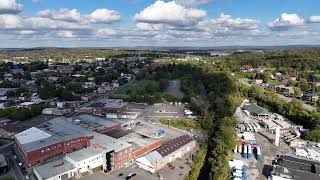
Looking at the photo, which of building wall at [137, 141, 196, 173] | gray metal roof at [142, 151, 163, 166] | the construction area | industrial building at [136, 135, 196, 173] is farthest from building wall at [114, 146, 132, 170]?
the construction area

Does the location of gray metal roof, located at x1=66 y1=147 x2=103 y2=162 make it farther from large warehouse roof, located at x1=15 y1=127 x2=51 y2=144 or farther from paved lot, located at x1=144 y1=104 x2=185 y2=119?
paved lot, located at x1=144 y1=104 x2=185 y2=119

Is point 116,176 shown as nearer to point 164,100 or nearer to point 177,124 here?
point 177,124

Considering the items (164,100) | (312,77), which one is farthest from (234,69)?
(164,100)

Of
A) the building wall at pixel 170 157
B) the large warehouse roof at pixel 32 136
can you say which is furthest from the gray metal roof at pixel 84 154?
the large warehouse roof at pixel 32 136

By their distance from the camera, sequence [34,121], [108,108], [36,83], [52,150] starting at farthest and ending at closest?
[36,83]
[108,108]
[34,121]
[52,150]

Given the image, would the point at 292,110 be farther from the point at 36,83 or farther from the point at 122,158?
the point at 36,83

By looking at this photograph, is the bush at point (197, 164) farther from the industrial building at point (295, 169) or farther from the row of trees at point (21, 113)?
the row of trees at point (21, 113)

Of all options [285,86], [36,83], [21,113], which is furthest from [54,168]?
[285,86]
